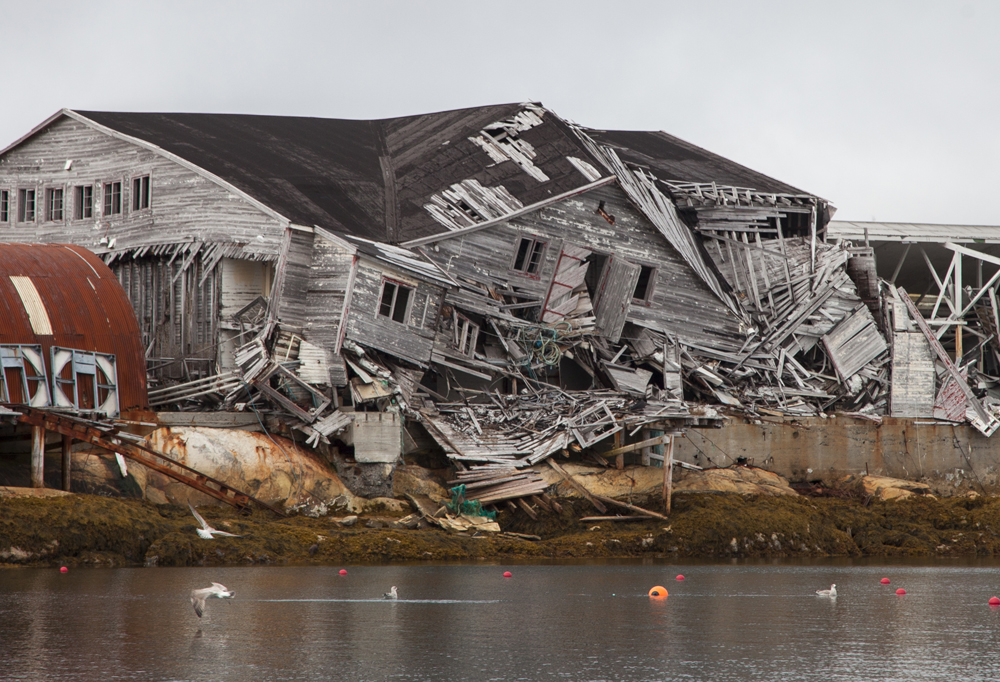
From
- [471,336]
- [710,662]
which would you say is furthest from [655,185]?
[710,662]

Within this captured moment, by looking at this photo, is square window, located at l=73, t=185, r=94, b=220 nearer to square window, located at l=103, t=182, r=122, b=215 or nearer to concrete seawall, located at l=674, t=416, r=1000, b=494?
square window, located at l=103, t=182, r=122, b=215

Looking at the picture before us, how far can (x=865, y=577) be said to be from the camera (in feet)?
86.3

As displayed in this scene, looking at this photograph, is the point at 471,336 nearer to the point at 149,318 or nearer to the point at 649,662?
the point at 149,318

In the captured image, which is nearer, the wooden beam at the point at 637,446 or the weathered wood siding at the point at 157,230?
the wooden beam at the point at 637,446

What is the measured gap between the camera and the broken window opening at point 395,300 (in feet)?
115

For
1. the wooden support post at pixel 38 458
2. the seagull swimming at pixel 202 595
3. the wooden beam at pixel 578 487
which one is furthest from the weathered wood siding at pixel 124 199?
the seagull swimming at pixel 202 595

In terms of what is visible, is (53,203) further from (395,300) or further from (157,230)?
(395,300)

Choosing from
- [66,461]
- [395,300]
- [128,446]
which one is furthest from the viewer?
[395,300]

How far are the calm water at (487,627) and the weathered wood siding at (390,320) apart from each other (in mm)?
9879

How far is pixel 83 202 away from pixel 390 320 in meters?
11.6

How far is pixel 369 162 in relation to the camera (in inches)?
1742

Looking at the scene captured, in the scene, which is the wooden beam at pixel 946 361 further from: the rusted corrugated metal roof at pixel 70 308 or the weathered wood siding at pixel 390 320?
the rusted corrugated metal roof at pixel 70 308

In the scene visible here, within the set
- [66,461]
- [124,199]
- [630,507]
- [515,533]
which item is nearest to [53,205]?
[124,199]

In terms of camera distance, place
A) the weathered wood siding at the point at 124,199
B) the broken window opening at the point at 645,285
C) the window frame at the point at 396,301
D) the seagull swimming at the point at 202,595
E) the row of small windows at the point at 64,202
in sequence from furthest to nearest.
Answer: the broken window opening at the point at 645,285 → the row of small windows at the point at 64,202 → the weathered wood siding at the point at 124,199 → the window frame at the point at 396,301 → the seagull swimming at the point at 202,595
